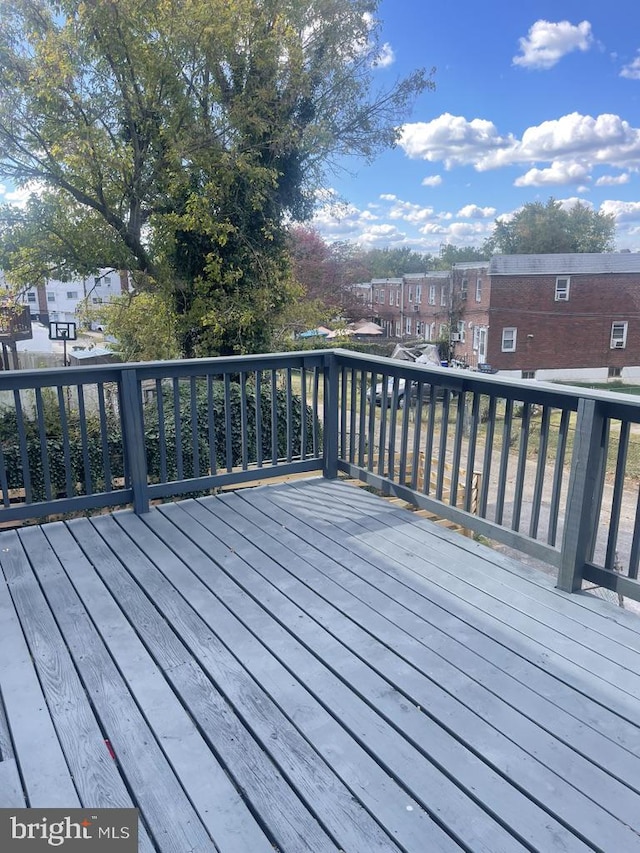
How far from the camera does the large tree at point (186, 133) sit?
8.31m

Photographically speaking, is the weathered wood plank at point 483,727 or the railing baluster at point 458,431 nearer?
the weathered wood plank at point 483,727

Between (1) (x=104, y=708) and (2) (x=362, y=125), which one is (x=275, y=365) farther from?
(2) (x=362, y=125)

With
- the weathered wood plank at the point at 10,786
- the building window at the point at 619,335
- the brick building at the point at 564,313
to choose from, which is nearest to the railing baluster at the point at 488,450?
the weathered wood plank at the point at 10,786

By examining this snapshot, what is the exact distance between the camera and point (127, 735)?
164 centimetres

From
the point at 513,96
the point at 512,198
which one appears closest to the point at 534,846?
the point at 513,96

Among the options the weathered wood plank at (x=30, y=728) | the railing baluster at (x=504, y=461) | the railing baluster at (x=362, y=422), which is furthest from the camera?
the railing baluster at (x=362, y=422)

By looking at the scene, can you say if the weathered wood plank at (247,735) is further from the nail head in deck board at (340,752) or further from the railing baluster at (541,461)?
the railing baluster at (541,461)

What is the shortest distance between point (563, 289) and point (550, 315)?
111 cm

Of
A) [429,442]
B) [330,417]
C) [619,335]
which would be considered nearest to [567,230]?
[619,335]

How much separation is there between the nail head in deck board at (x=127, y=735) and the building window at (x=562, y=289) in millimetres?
23964

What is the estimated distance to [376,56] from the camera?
1023 cm

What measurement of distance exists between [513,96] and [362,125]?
26699 mm

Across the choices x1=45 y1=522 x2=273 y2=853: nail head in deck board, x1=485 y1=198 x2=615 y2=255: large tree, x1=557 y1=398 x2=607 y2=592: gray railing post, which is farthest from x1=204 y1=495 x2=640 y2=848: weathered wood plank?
x1=485 y1=198 x2=615 y2=255: large tree

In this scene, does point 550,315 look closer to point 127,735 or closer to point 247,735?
point 247,735
